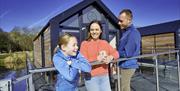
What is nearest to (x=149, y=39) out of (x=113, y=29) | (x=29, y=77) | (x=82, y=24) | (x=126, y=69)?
(x=113, y=29)

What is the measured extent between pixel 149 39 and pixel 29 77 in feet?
66.6

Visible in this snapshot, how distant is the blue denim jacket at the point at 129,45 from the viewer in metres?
3.70

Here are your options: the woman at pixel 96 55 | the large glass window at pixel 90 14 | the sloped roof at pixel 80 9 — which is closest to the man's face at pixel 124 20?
the woman at pixel 96 55

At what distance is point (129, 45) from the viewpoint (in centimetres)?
374

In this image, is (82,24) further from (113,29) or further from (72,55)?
(72,55)

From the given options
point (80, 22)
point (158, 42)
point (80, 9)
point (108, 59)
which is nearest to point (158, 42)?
point (158, 42)

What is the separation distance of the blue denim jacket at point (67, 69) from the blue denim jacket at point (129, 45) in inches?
38.6

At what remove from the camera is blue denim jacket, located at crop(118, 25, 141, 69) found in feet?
12.1

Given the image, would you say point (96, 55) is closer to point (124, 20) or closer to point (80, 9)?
point (124, 20)

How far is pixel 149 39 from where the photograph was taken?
22031mm

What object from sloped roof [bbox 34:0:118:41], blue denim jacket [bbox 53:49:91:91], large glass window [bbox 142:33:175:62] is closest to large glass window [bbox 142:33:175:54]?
large glass window [bbox 142:33:175:62]

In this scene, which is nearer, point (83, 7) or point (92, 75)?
point (92, 75)

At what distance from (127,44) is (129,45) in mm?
36

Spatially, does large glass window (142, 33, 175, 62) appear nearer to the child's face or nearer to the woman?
the woman
